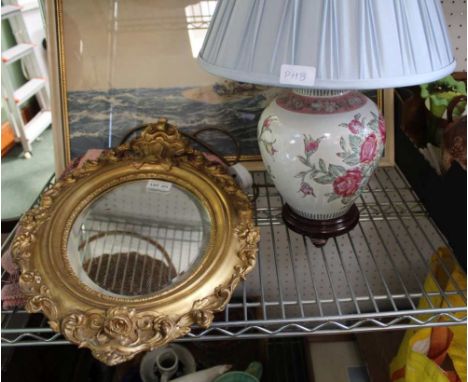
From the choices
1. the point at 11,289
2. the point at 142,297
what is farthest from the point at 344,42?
the point at 11,289

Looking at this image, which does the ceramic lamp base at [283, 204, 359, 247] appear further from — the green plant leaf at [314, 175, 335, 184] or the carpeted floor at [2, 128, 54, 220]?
the carpeted floor at [2, 128, 54, 220]

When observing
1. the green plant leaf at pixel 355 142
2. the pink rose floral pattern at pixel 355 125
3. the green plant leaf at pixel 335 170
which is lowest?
the green plant leaf at pixel 335 170

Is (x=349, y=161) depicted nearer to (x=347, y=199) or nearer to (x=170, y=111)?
(x=347, y=199)

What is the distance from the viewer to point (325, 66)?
393mm

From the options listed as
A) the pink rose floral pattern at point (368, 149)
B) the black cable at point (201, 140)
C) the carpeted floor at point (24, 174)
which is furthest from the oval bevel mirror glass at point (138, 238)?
the carpeted floor at point (24, 174)

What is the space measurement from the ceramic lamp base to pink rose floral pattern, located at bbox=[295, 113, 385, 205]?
2.6 inches

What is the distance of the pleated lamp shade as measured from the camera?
0.39 m

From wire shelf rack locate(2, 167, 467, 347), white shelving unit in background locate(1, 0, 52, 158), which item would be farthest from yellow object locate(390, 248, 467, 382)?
white shelving unit in background locate(1, 0, 52, 158)

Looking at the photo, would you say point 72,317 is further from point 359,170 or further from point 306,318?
point 359,170

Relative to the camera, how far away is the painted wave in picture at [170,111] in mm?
730

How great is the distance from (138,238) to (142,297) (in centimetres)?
13

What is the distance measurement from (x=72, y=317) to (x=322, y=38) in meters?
0.41

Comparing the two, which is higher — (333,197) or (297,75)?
(297,75)

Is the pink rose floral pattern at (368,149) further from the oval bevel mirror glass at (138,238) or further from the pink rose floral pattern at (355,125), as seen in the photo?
the oval bevel mirror glass at (138,238)
